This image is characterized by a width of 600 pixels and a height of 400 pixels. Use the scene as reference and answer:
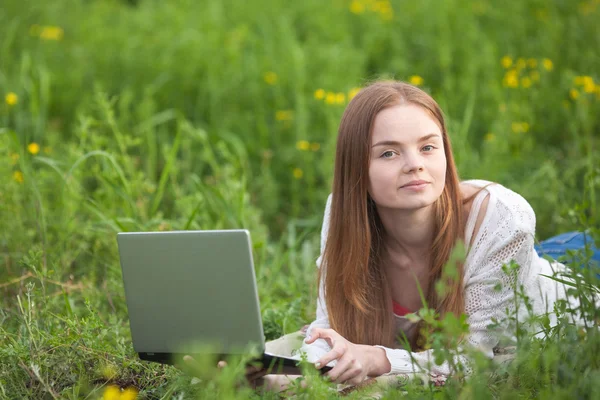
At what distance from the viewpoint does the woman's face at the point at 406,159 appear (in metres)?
2.29

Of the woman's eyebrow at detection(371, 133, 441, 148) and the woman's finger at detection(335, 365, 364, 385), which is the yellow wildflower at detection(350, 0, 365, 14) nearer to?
the woman's eyebrow at detection(371, 133, 441, 148)

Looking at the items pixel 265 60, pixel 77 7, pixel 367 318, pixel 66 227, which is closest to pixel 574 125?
pixel 265 60

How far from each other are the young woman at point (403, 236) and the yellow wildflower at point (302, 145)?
169 cm

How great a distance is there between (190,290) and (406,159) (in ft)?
2.45

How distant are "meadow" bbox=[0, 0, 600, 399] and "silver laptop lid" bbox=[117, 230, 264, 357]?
12 centimetres

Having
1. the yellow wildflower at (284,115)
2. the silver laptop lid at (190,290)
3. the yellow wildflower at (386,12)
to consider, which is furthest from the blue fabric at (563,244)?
the yellow wildflower at (386,12)

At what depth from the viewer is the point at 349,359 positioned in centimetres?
207

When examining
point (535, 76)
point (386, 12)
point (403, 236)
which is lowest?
point (403, 236)

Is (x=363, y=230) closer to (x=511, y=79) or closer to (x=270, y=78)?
(x=511, y=79)

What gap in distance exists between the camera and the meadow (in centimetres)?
232

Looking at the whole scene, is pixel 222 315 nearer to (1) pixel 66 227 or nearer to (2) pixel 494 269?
(2) pixel 494 269

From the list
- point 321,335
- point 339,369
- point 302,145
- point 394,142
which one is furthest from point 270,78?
point 339,369

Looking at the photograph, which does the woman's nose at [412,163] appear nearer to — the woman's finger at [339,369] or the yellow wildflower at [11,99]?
the woman's finger at [339,369]

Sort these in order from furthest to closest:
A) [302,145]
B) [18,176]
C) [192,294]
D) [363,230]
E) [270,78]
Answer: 1. [270,78]
2. [302,145]
3. [18,176]
4. [363,230]
5. [192,294]
